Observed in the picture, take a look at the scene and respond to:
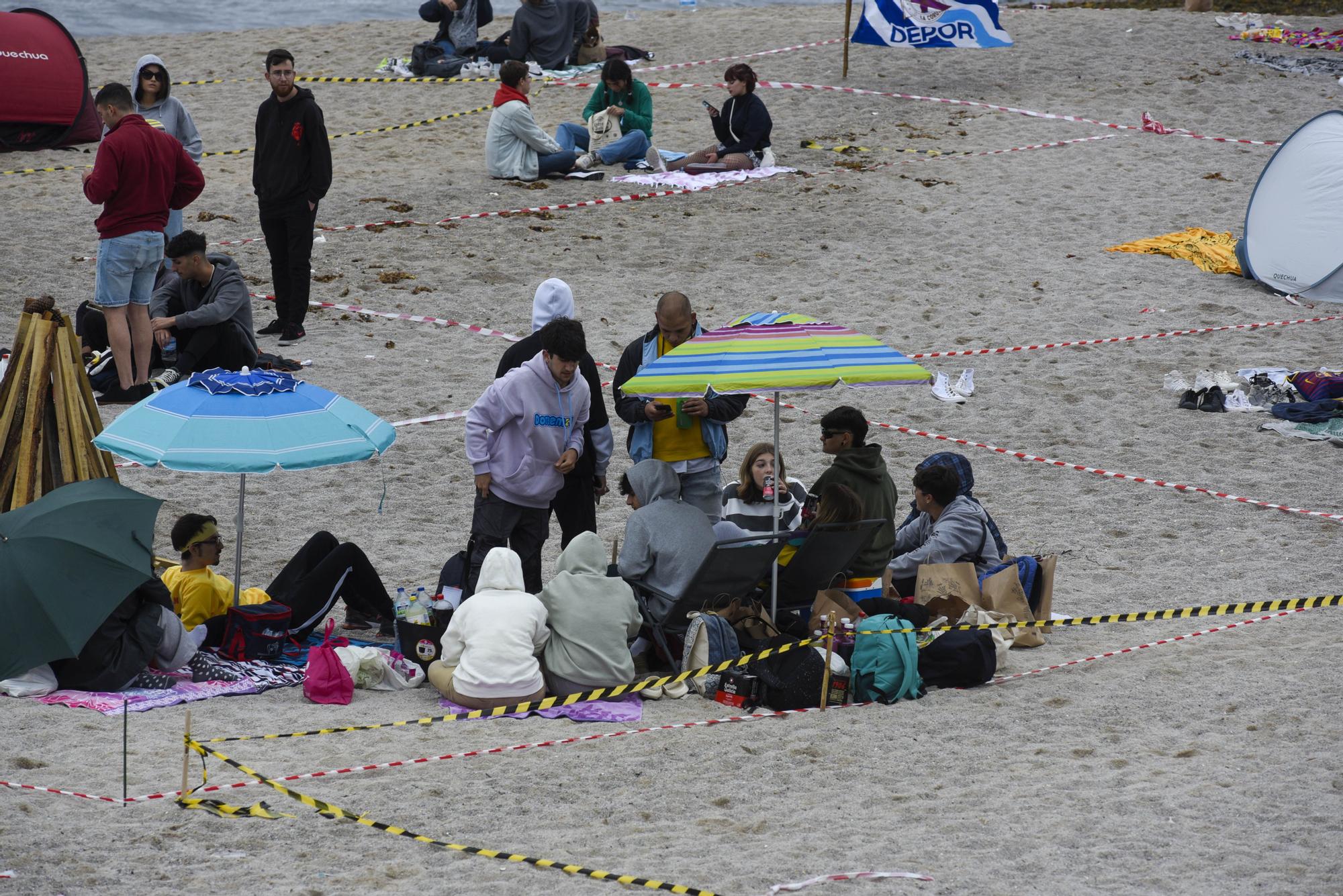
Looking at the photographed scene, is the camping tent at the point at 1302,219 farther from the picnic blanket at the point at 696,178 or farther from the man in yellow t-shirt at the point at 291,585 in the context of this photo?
the man in yellow t-shirt at the point at 291,585

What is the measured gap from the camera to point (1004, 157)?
51.4 ft

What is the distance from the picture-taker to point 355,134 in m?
16.1

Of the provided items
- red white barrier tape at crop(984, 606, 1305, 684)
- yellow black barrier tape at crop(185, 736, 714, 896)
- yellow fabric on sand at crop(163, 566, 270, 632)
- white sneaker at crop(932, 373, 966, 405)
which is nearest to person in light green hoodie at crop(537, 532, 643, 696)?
yellow black barrier tape at crop(185, 736, 714, 896)

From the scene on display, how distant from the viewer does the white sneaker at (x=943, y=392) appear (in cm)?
1042

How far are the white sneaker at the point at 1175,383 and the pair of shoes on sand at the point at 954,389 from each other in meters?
1.41

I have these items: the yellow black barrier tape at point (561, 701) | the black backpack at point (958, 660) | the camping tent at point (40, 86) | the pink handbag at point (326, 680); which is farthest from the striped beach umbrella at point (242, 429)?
the camping tent at point (40, 86)

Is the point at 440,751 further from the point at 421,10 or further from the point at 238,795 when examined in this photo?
the point at 421,10

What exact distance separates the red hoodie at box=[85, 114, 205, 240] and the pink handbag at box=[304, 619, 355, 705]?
431cm

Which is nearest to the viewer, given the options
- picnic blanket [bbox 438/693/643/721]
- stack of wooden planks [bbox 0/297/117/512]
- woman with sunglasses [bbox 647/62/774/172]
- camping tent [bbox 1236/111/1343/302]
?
picnic blanket [bbox 438/693/643/721]

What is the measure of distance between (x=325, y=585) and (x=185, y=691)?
877mm

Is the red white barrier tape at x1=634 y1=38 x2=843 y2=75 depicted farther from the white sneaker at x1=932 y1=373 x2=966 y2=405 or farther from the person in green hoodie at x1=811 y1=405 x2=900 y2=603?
the person in green hoodie at x1=811 y1=405 x2=900 y2=603

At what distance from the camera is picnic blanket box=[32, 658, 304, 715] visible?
568 centimetres

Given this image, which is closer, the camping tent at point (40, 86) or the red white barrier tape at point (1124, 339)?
the red white barrier tape at point (1124, 339)

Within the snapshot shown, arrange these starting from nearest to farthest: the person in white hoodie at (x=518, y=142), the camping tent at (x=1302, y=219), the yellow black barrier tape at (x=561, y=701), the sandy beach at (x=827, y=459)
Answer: the sandy beach at (x=827, y=459) → the yellow black barrier tape at (x=561, y=701) → the camping tent at (x=1302, y=219) → the person in white hoodie at (x=518, y=142)
